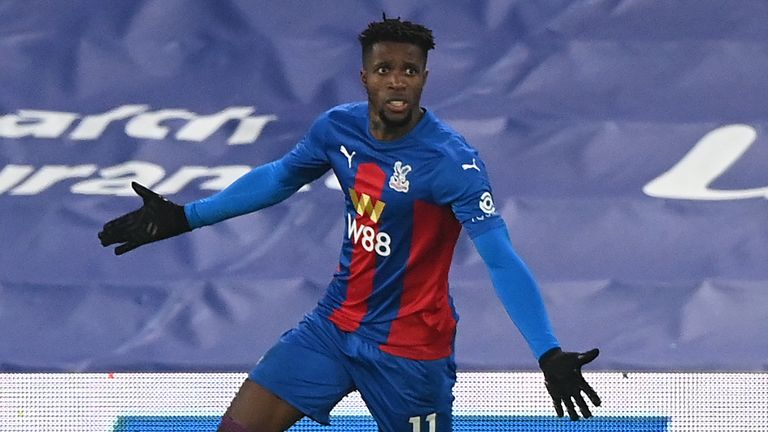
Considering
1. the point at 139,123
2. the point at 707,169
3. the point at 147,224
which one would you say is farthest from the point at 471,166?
the point at 139,123

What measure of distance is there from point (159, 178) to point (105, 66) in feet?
1.57

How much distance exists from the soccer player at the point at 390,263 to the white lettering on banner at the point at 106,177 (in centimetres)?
161

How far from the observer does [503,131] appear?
239 inches

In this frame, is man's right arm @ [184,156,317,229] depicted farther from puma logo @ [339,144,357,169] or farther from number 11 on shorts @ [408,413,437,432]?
number 11 on shorts @ [408,413,437,432]

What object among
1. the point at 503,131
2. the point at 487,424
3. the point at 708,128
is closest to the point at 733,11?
the point at 708,128

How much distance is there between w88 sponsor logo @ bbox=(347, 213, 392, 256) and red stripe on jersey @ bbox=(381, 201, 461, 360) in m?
0.07

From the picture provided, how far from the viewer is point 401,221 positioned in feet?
13.9

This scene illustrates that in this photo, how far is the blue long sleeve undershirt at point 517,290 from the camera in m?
4.03

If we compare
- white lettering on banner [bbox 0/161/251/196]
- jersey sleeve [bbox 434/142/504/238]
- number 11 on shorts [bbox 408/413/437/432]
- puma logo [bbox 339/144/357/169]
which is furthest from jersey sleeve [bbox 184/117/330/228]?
white lettering on banner [bbox 0/161/251/196]

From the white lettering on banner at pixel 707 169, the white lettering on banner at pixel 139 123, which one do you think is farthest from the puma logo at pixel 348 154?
the white lettering on banner at pixel 707 169

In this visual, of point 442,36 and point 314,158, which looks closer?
point 314,158

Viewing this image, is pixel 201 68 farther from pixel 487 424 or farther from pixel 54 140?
pixel 487 424

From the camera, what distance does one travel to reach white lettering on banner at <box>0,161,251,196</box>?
6.11m

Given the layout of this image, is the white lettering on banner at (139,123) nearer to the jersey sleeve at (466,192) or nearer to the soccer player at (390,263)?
the soccer player at (390,263)
